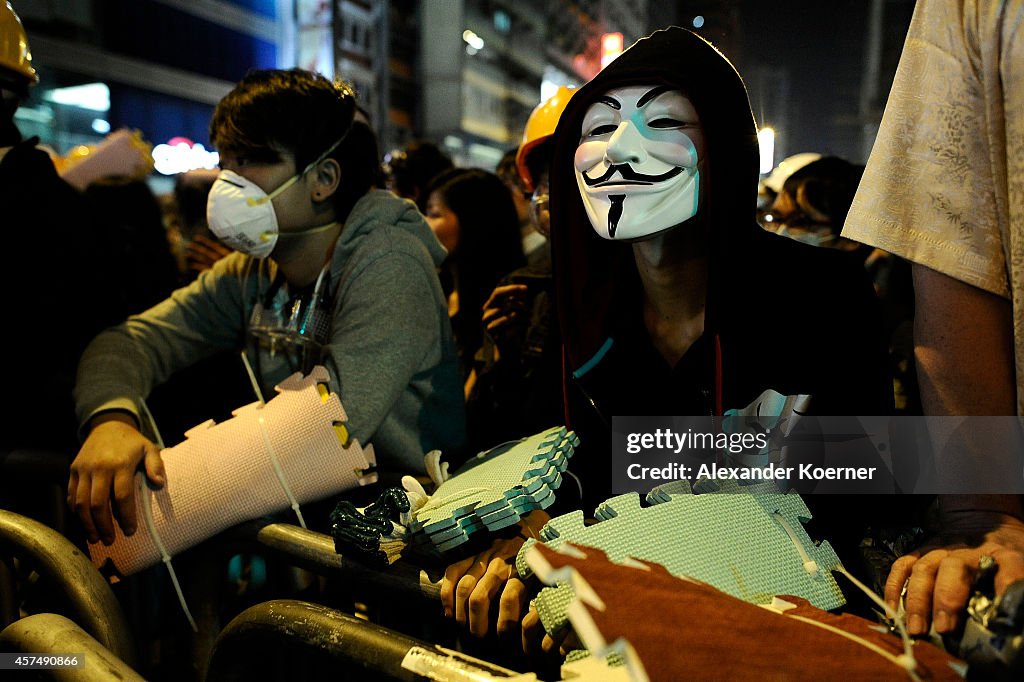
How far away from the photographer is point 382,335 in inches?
77.4

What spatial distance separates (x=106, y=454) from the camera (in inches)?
70.7

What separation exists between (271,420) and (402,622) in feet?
1.79

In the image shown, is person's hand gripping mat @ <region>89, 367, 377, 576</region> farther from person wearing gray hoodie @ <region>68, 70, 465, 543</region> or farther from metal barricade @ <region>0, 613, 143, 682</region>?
metal barricade @ <region>0, 613, 143, 682</region>

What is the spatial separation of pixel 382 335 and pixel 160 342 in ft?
3.15

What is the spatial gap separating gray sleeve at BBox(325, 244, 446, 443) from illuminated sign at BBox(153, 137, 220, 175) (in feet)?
87.6

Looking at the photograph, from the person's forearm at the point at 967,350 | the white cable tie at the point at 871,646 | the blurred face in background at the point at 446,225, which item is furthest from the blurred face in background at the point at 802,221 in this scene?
the white cable tie at the point at 871,646

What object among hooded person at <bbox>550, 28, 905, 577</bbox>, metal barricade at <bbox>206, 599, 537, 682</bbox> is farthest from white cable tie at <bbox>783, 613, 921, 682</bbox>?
hooded person at <bbox>550, 28, 905, 577</bbox>

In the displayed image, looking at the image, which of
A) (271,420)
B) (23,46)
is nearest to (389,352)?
(271,420)

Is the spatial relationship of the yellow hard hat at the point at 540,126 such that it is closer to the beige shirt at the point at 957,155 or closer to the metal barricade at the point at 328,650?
the beige shirt at the point at 957,155

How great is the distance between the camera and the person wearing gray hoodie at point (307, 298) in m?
1.96

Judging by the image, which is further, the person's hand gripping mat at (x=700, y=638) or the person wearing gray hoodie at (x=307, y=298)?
the person wearing gray hoodie at (x=307, y=298)

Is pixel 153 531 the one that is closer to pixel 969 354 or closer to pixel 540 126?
pixel 969 354

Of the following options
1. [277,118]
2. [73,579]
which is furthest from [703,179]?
[73,579]

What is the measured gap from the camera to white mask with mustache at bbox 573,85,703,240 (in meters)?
1.63
